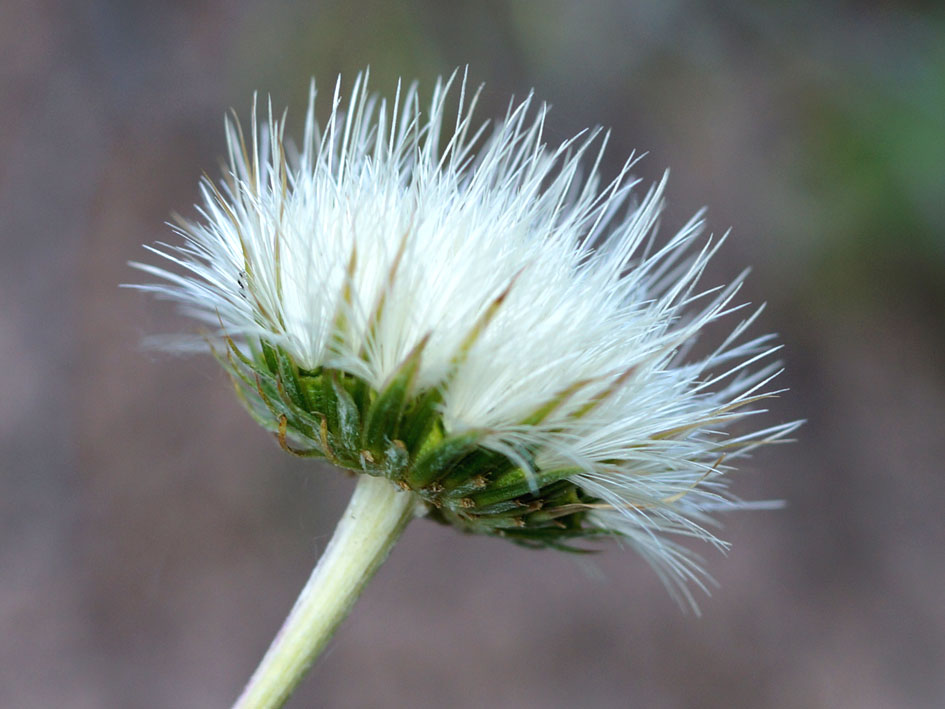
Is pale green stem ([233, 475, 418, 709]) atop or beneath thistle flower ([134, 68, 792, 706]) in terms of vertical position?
beneath

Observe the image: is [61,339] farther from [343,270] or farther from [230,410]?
[343,270]

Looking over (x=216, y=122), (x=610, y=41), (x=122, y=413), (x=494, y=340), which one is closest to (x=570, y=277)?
(x=494, y=340)

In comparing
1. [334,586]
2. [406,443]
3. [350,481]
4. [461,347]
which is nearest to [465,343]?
[461,347]

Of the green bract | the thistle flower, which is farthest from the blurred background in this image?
the green bract

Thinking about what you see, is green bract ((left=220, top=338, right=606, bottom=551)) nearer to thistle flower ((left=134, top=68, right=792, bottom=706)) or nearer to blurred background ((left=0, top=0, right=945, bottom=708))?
thistle flower ((left=134, top=68, right=792, bottom=706))

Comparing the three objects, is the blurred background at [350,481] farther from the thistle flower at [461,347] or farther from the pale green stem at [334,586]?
the pale green stem at [334,586]

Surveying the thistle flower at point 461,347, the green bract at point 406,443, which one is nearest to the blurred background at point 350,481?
the thistle flower at point 461,347
